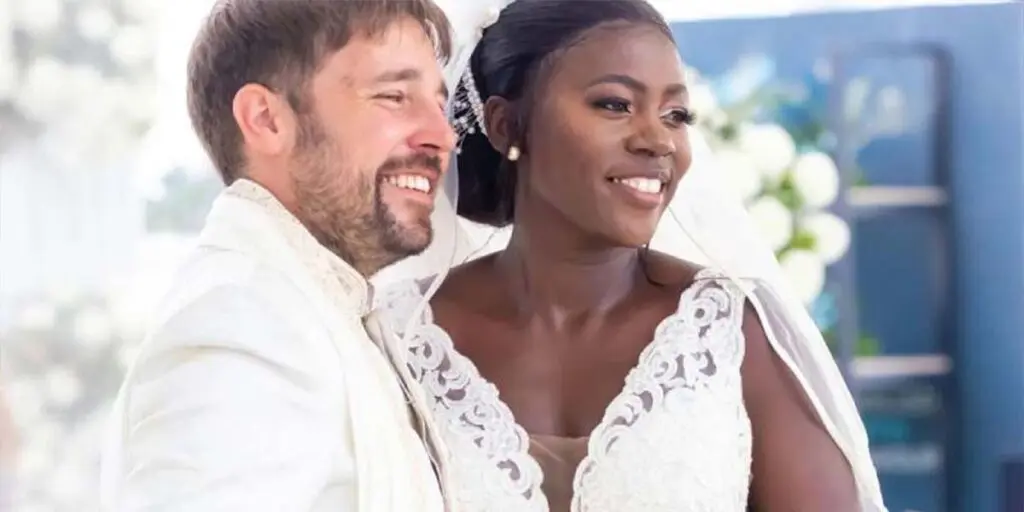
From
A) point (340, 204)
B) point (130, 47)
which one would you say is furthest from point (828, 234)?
point (130, 47)

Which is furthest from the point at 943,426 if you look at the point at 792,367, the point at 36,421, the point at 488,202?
the point at 36,421

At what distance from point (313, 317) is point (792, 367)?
13.0 inches

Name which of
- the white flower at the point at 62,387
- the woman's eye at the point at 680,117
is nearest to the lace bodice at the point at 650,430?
the woman's eye at the point at 680,117

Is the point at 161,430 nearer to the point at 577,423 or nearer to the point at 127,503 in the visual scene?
the point at 127,503

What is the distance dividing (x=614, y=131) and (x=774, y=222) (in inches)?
5.5

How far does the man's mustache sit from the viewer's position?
678 millimetres

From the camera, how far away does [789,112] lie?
0.79 m

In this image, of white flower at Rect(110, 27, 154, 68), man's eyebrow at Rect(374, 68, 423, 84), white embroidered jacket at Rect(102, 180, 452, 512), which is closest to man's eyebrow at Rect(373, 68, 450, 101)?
man's eyebrow at Rect(374, 68, 423, 84)

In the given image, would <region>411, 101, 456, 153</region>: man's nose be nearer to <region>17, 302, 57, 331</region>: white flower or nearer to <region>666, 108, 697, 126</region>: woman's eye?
<region>666, 108, 697, 126</region>: woman's eye

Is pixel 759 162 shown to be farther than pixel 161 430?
Yes

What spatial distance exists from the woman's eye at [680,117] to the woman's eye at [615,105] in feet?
0.10

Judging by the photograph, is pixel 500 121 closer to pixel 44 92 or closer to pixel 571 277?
pixel 571 277

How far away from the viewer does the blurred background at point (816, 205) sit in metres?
0.77

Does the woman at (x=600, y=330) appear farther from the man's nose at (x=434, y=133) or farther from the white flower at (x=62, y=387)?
the white flower at (x=62, y=387)
